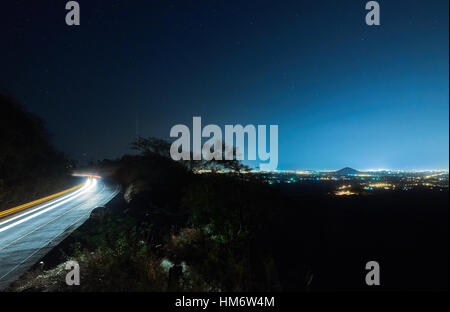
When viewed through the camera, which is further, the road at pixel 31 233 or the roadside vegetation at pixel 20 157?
the roadside vegetation at pixel 20 157

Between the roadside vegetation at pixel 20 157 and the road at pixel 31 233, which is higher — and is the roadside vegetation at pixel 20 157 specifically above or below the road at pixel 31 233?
above

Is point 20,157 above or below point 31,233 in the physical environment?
above

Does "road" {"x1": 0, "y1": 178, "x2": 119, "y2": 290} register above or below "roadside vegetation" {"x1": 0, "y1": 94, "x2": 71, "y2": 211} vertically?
below

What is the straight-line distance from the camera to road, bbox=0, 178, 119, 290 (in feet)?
21.8

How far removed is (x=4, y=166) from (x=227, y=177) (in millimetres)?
19026

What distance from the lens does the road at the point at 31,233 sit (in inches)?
262

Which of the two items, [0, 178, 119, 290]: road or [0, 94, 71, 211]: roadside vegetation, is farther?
[0, 94, 71, 211]: roadside vegetation

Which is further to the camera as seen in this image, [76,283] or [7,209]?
[7,209]

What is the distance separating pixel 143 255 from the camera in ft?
19.3

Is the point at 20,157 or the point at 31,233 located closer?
the point at 31,233

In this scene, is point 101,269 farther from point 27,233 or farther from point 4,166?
point 4,166

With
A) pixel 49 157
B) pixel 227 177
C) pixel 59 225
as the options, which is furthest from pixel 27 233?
pixel 49 157

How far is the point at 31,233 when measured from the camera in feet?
30.9
